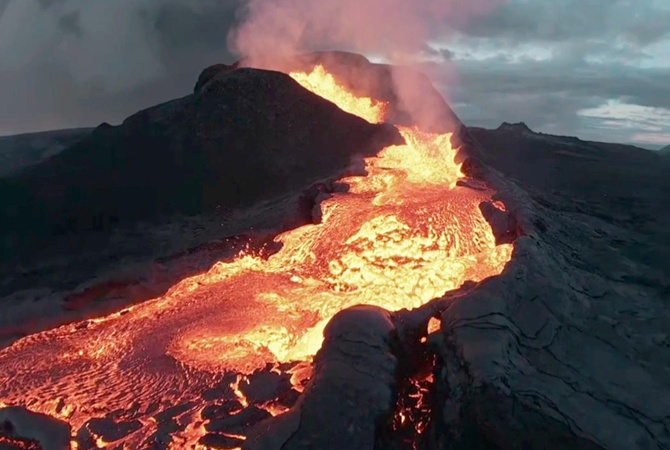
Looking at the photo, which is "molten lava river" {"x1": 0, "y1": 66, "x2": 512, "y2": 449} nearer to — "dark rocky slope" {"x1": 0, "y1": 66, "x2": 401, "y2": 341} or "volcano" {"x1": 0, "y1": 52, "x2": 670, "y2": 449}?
"volcano" {"x1": 0, "y1": 52, "x2": 670, "y2": 449}

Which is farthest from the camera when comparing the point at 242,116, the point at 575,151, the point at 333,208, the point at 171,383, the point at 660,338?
the point at 575,151

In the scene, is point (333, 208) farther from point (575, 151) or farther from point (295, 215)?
point (575, 151)

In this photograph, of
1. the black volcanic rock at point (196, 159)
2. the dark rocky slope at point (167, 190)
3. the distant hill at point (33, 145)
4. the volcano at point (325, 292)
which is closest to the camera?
the volcano at point (325, 292)

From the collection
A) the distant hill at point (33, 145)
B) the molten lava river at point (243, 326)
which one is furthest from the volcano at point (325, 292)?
the distant hill at point (33, 145)

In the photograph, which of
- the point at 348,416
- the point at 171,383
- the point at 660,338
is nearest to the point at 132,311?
the point at 171,383

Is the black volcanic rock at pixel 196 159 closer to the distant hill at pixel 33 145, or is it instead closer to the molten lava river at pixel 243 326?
the molten lava river at pixel 243 326

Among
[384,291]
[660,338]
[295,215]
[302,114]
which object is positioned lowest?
[660,338]

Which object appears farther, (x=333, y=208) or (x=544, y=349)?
(x=333, y=208)
